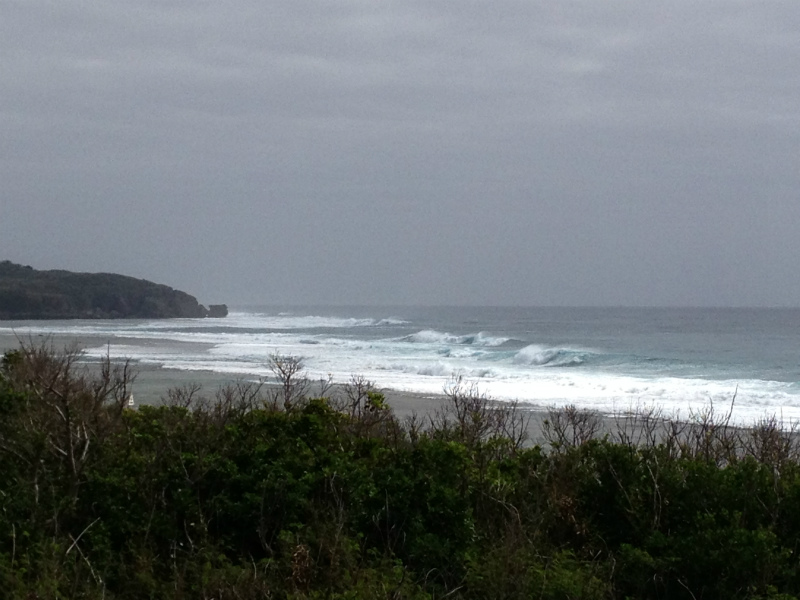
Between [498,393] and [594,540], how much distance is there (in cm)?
1898

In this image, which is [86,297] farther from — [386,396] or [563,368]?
[386,396]

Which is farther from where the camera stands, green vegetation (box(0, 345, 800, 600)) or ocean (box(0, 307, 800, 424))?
ocean (box(0, 307, 800, 424))

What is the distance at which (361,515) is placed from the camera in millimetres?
8617

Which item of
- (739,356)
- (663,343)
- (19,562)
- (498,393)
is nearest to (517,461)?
(19,562)

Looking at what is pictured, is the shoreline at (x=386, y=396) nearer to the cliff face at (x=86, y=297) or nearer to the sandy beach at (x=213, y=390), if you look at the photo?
the sandy beach at (x=213, y=390)

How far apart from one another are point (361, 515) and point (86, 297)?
138 metres

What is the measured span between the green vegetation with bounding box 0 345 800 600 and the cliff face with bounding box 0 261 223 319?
11929 cm

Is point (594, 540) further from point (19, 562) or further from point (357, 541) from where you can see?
point (19, 562)

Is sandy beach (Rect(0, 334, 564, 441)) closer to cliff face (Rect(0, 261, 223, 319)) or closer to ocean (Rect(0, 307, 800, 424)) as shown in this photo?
ocean (Rect(0, 307, 800, 424))

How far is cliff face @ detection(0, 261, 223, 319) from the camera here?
126062 millimetres

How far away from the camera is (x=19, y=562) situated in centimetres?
780

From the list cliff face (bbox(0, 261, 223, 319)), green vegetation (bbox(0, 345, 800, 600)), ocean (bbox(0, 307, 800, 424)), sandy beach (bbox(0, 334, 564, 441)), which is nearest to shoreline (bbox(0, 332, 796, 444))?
sandy beach (bbox(0, 334, 564, 441))

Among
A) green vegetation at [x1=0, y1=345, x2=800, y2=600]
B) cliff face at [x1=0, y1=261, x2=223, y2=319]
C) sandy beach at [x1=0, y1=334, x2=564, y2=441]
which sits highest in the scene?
cliff face at [x1=0, y1=261, x2=223, y2=319]

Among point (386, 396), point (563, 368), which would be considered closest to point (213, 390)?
point (386, 396)
